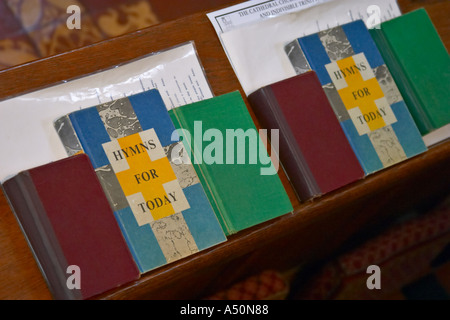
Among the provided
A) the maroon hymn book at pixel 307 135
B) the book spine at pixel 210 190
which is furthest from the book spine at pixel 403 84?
the book spine at pixel 210 190

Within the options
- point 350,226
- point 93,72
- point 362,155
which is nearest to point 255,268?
point 350,226

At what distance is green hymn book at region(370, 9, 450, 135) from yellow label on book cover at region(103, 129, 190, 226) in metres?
0.61

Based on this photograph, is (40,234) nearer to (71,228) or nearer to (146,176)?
(71,228)

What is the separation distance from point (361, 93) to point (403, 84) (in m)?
0.12

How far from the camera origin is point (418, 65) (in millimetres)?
1067

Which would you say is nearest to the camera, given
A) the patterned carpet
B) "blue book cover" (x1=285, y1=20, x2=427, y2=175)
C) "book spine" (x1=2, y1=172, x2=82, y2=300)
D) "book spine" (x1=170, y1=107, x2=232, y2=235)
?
"book spine" (x1=2, y1=172, x2=82, y2=300)

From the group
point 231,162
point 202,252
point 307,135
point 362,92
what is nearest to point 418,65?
point 362,92

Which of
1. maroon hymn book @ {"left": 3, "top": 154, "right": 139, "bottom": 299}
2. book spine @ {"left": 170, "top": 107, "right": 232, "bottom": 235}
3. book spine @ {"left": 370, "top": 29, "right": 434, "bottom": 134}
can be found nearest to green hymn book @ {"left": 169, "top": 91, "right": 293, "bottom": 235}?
book spine @ {"left": 170, "top": 107, "right": 232, "bottom": 235}

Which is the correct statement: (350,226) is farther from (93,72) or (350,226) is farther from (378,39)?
(93,72)

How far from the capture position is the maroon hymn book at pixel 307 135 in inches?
37.0

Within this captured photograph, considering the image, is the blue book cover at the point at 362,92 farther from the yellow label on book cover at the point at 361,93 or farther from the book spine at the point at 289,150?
the book spine at the point at 289,150

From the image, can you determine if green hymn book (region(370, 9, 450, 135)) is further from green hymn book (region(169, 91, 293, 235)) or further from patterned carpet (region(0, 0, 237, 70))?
patterned carpet (region(0, 0, 237, 70))

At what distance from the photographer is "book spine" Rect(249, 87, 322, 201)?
939 millimetres

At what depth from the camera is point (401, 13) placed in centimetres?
116
